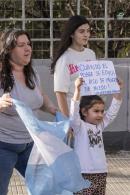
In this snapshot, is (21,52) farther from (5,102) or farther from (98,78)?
(98,78)

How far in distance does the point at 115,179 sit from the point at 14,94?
299 cm

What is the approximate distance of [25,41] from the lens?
14.5 feet

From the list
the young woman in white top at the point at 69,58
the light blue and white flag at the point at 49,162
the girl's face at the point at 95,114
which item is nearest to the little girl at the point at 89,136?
the girl's face at the point at 95,114

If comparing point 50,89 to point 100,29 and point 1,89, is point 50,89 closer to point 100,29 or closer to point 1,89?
point 100,29

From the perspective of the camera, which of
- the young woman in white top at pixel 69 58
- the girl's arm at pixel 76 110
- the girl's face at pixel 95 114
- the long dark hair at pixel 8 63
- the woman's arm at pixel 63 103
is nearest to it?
the long dark hair at pixel 8 63

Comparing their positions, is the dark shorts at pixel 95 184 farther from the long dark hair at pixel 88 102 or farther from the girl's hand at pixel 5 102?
the girl's hand at pixel 5 102

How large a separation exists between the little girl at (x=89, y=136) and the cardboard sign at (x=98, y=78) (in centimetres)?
6

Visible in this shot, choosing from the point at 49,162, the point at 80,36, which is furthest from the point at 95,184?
the point at 80,36

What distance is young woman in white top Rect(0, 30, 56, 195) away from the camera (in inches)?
170

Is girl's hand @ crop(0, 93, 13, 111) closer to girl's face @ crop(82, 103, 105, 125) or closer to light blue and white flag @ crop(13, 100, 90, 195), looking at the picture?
light blue and white flag @ crop(13, 100, 90, 195)

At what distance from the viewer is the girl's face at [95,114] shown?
14.9ft

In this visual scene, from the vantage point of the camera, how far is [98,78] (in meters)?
4.61

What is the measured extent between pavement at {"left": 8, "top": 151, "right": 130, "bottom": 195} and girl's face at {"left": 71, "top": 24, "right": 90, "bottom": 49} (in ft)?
5.92

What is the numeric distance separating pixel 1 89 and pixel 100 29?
16.2ft
